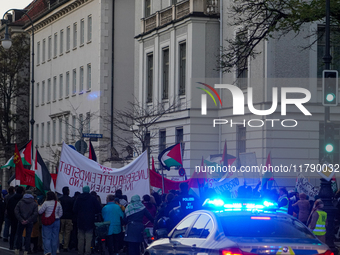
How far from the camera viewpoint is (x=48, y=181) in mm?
20453

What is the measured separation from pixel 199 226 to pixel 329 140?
7.62 m

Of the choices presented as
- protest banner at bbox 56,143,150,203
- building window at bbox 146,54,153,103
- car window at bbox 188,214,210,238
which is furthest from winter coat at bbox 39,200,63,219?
building window at bbox 146,54,153,103

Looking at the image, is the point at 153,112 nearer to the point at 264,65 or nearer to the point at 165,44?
the point at 165,44

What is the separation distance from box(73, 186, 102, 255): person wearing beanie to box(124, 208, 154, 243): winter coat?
7.13 ft

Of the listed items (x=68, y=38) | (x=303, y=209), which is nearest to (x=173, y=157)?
(x=303, y=209)

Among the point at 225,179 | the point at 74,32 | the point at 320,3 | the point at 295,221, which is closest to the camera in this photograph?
the point at 295,221

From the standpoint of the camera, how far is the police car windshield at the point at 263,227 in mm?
9188

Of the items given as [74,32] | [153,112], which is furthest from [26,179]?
[74,32]

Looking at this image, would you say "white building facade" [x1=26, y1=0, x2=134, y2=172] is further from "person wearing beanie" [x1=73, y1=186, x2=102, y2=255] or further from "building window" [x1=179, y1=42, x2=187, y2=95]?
"person wearing beanie" [x1=73, y1=186, x2=102, y2=255]

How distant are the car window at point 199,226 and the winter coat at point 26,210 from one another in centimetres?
839

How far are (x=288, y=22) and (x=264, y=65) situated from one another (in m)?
11.0

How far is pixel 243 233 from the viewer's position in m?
9.16

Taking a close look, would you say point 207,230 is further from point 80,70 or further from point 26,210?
point 80,70

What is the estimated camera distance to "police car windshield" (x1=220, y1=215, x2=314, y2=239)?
9188 millimetres
